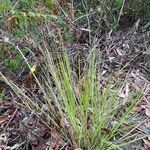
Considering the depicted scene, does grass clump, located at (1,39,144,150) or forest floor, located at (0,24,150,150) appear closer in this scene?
grass clump, located at (1,39,144,150)

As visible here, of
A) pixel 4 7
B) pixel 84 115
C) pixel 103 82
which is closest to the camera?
pixel 84 115

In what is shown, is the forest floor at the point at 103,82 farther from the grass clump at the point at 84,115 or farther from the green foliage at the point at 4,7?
the green foliage at the point at 4,7

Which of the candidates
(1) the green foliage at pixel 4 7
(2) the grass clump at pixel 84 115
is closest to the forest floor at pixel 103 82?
(2) the grass clump at pixel 84 115

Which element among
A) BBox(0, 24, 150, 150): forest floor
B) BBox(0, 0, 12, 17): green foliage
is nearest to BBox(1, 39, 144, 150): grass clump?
BBox(0, 24, 150, 150): forest floor

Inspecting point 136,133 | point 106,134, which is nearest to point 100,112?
point 106,134

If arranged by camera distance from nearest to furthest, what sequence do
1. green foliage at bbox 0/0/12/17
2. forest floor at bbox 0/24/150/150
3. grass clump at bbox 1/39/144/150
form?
1. grass clump at bbox 1/39/144/150
2. forest floor at bbox 0/24/150/150
3. green foliage at bbox 0/0/12/17

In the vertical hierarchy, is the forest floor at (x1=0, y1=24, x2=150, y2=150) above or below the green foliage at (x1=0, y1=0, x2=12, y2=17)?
below

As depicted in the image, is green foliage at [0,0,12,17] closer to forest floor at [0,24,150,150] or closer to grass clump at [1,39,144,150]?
forest floor at [0,24,150,150]

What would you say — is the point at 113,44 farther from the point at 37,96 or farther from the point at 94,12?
the point at 37,96

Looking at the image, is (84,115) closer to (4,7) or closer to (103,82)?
(103,82)

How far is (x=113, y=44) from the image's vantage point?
2.80 meters

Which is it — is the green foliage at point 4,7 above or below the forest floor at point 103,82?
above

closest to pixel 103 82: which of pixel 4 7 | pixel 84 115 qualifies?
pixel 84 115

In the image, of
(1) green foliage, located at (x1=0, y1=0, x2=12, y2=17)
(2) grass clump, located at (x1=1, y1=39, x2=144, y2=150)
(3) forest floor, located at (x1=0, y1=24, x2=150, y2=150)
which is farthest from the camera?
(1) green foliage, located at (x1=0, y1=0, x2=12, y2=17)
